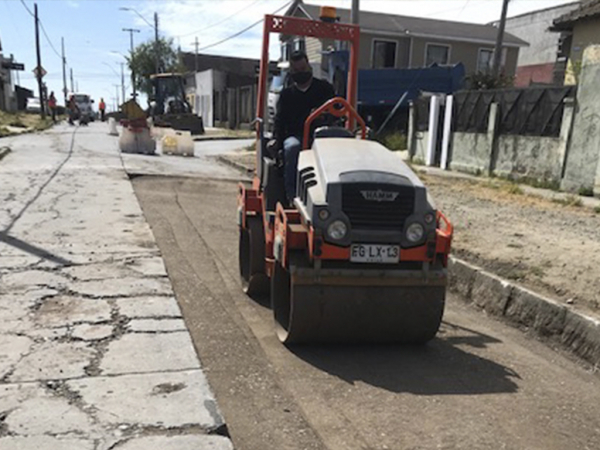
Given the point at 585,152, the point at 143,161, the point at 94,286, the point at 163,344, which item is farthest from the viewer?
the point at 143,161

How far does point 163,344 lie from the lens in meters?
3.83

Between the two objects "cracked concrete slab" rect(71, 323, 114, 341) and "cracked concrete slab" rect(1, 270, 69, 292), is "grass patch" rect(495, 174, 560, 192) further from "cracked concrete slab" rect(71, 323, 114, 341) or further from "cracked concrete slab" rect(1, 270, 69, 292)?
"cracked concrete slab" rect(71, 323, 114, 341)

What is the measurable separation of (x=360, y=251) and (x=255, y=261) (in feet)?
5.04

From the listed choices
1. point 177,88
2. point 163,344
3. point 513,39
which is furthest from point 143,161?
point 513,39

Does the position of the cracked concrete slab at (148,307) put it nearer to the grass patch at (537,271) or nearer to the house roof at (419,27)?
the grass patch at (537,271)

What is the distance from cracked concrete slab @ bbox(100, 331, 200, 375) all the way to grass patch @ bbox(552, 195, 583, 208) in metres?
8.31

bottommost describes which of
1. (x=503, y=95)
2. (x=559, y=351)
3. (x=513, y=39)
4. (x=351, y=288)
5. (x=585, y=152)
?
(x=559, y=351)

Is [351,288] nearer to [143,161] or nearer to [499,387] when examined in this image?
[499,387]

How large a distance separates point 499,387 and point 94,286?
11.3 ft

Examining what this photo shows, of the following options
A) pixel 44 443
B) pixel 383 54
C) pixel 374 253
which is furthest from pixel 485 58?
pixel 44 443

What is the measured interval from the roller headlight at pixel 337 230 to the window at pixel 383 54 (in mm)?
27366

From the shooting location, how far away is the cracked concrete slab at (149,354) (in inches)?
137

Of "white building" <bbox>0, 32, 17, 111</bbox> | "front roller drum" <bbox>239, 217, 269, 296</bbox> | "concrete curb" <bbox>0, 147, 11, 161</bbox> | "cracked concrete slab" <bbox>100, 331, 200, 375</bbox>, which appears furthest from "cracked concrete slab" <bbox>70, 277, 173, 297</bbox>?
"white building" <bbox>0, 32, 17, 111</bbox>

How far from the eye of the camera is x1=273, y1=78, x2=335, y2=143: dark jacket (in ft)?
16.4
